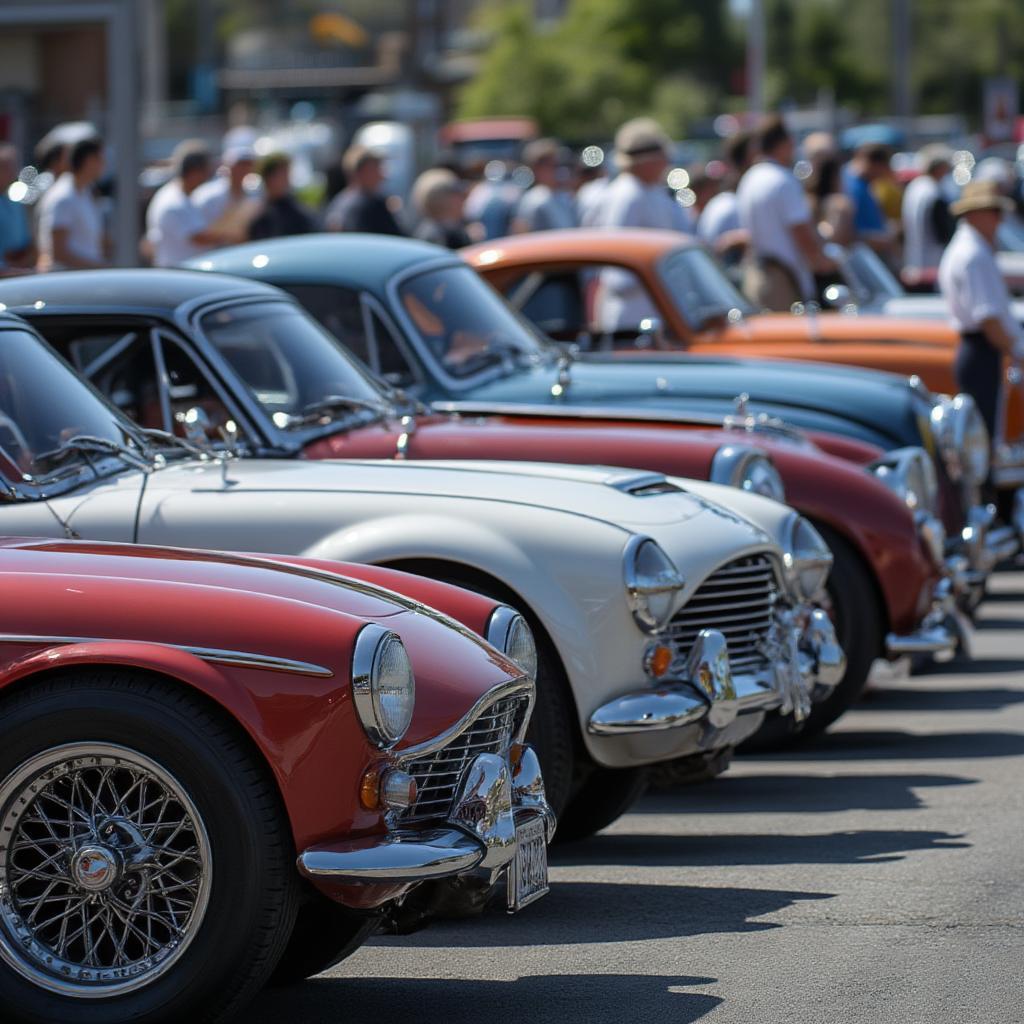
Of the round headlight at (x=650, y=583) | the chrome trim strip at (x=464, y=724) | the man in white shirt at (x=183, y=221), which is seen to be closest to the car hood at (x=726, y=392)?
the round headlight at (x=650, y=583)

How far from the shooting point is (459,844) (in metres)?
4.59

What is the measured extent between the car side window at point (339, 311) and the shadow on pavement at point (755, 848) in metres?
3.12

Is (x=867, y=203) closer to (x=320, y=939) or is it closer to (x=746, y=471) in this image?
(x=746, y=471)

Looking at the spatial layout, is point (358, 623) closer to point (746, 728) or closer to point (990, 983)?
point (990, 983)

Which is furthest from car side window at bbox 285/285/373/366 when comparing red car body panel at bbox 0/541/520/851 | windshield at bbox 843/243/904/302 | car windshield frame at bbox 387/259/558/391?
windshield at bbox 843/243/904/302

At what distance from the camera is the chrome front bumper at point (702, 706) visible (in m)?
6.16

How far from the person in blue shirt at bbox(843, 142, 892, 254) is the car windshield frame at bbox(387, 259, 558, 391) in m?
8.18

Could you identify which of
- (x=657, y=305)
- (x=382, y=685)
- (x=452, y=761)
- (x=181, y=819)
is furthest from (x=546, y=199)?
(x=181, y=819)

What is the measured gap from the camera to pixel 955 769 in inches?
304

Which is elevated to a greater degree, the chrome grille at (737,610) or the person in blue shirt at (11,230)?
the person in blue shirt at (11,230)

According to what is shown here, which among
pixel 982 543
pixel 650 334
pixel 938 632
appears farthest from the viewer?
pixel 650 334

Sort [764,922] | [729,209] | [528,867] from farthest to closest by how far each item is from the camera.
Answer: [729,209] → [764,922] → [528,867]

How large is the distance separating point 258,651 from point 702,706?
6.74ft

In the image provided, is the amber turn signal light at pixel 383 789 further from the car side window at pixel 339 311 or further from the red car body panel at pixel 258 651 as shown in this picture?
the car side window at pixel 339 311
